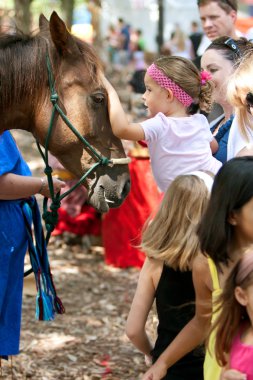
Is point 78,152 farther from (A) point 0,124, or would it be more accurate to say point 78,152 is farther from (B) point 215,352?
(B) point 215,352

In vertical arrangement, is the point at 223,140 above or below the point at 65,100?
below

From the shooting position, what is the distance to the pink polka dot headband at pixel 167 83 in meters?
3.52

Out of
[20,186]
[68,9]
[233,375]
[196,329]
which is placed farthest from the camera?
[68,9]

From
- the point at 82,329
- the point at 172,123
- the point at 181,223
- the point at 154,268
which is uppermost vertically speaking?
the point at 172,123

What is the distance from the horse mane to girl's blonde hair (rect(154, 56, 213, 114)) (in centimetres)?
37

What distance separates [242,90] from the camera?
10.6ft

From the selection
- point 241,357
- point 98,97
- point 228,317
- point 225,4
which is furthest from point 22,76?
point 225,4

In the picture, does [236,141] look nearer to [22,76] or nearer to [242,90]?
[242,90]

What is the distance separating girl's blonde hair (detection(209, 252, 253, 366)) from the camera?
2375 millimetres

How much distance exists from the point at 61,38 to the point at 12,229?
1.01 m

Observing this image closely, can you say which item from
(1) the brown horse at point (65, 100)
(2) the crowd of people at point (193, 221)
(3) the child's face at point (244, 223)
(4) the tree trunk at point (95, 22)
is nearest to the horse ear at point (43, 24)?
(1) the brown horse at point (65, 100)

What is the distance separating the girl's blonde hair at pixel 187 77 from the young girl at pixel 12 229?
772 mm

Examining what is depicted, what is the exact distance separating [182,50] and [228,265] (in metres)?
15.4

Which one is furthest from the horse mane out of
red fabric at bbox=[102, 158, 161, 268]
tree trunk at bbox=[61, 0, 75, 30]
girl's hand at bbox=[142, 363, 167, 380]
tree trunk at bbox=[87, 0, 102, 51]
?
tree trunk at bbox=[87, 0, 102, 51]
